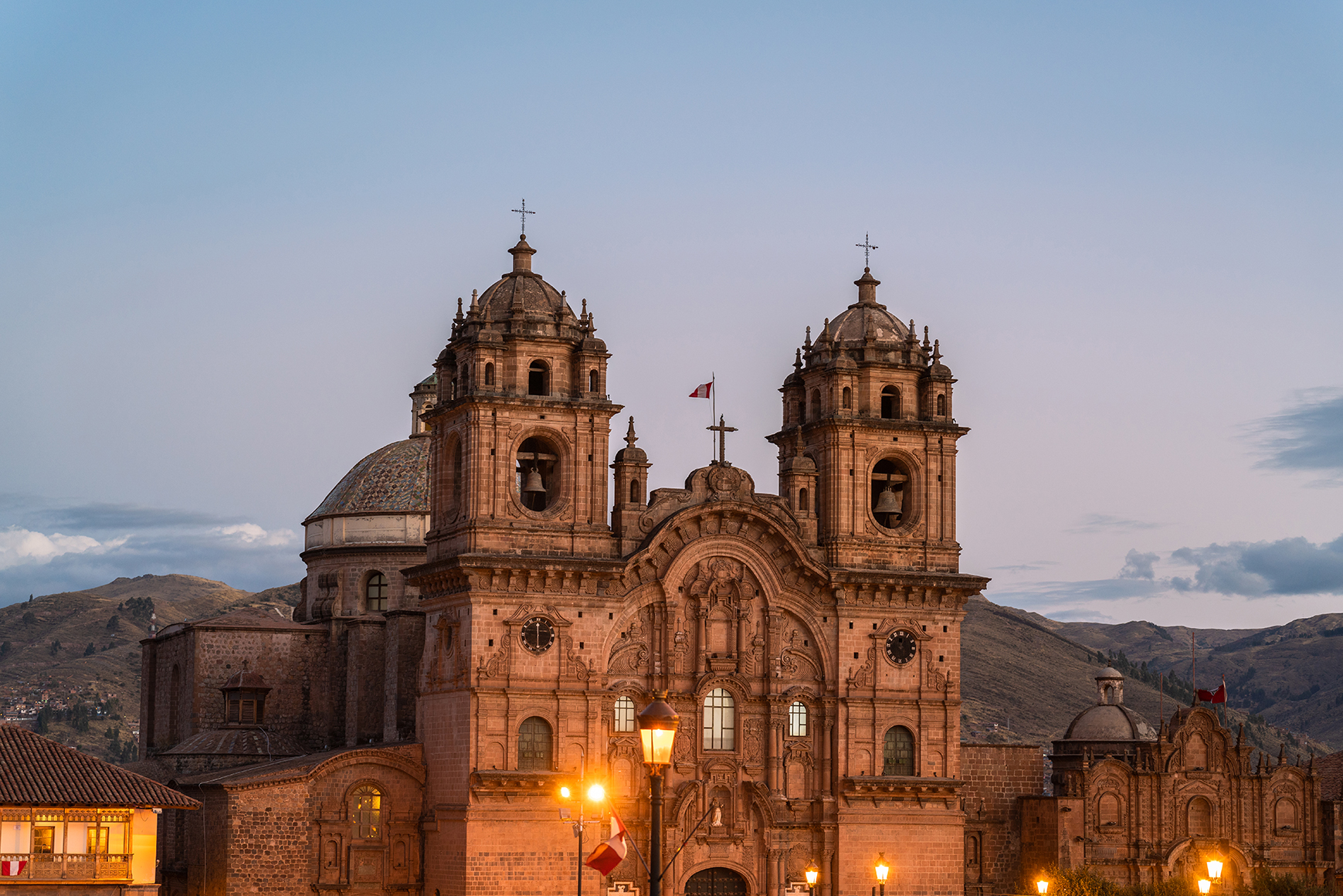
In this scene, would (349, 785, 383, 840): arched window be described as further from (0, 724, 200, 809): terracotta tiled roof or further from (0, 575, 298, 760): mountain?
(0, 575, 298, 760): mountain

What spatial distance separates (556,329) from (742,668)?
12285 mm

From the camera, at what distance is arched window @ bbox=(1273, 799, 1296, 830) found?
228ft

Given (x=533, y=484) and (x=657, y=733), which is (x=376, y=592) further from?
(x=657, y=733)

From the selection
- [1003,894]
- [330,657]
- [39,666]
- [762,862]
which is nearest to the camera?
[762,862]

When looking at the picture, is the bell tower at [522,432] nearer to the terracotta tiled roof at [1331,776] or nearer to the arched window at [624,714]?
the arched window at [624,714]

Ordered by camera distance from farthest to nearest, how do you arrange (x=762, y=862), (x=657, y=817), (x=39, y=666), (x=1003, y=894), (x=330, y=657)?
(x=39, y=666) < (x=330, y=657) < (x=1003, y=894) < (x=762, y=862) < (x=657, y=817)

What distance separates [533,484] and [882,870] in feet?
52.8

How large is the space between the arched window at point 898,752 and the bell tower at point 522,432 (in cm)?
1117

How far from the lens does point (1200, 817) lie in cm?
6850

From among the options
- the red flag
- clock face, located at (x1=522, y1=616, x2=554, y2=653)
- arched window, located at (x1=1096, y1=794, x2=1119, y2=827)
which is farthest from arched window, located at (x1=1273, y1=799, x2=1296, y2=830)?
clock face, located at (x1=522, y1=616, x2=554, y2=653)

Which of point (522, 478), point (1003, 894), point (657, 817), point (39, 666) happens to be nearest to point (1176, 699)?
point (39, 666)

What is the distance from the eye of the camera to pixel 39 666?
165500 millimetres

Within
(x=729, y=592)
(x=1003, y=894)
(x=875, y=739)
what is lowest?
(x=1003, y=894)

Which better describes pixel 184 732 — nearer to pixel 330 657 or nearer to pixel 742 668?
pixel 330 657
